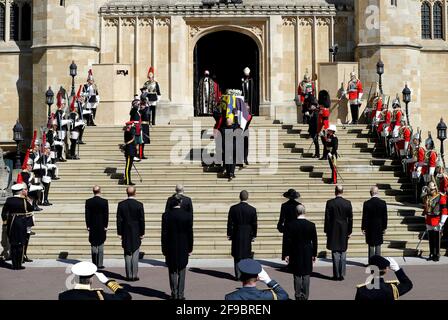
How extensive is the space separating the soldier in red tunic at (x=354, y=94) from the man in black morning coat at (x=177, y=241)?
1593cm

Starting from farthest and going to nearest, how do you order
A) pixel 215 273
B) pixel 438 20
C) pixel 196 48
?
1. pixel 438 20
2. pixel 196 48
3. pixel 215 273

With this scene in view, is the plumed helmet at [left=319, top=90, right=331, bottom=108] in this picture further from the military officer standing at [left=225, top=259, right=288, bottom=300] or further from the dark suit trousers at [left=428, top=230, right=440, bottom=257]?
the military officer standing at [left=225, top=259, right=288, bottom=300]

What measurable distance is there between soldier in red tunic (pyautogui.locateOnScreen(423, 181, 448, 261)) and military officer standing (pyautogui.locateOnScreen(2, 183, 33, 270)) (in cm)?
869

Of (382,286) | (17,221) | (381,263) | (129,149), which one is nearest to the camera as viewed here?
(382,286)

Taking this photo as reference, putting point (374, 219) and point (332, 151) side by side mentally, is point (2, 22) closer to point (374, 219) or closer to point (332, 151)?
point (332, 151)

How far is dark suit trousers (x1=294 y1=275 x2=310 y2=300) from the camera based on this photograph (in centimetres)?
1021

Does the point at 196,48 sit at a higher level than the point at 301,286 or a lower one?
higher

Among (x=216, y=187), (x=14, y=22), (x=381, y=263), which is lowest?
(x=381, y=263)

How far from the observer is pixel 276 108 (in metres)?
28.9

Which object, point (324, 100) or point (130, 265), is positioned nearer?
point (130, 265)

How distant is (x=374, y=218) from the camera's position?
13242mm

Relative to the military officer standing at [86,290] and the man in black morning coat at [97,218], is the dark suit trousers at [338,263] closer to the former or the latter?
the man in black morning coat at [97,218]

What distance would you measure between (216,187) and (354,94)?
8540 mm

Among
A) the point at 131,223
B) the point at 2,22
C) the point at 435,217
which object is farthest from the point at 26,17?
the point at 435,217
